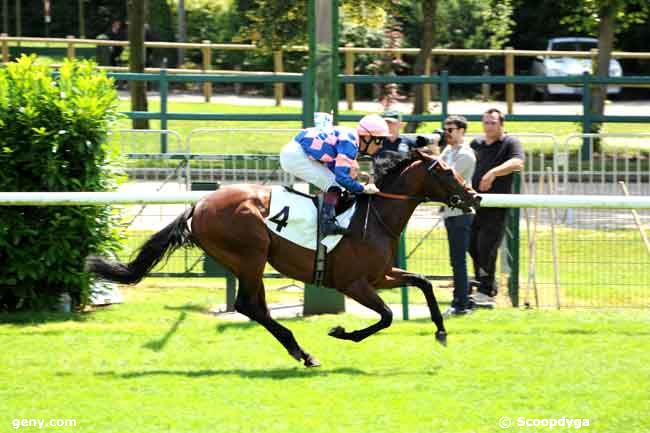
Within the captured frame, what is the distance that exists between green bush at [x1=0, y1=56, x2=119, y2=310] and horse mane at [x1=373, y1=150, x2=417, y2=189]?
2.56m

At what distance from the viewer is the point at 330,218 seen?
27.2 ft

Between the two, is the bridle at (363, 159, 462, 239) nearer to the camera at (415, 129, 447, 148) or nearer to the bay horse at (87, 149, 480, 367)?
the bay horse at (87, 149, 480, 367)

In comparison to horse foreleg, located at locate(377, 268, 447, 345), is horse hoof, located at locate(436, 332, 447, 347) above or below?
below

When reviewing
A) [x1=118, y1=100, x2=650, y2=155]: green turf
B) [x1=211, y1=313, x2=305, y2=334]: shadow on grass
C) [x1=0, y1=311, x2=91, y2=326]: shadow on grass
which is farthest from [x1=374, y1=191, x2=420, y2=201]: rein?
[x1=118, y1=100, x2=650, y2=155]: green turf

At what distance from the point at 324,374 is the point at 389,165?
1.67m

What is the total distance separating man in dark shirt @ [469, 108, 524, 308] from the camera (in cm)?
1037

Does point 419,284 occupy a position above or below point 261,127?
below

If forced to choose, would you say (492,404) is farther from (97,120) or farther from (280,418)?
(97,120)

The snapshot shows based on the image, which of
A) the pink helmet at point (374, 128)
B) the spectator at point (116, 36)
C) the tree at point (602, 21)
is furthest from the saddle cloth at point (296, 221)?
the spectator at point (116, 36)

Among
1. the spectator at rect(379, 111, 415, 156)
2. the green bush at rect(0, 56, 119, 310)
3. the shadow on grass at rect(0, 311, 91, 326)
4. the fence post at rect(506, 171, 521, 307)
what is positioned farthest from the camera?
the fence post at rect(506, 171, 521, 307)

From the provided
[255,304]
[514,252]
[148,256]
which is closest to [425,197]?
[255,304]

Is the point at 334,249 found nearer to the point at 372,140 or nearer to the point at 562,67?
the point at 372,140

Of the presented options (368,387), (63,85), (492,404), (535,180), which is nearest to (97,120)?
(63,85)

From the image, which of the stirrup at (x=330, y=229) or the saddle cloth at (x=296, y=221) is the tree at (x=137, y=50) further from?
the stirrup at (x=330, y=229)
